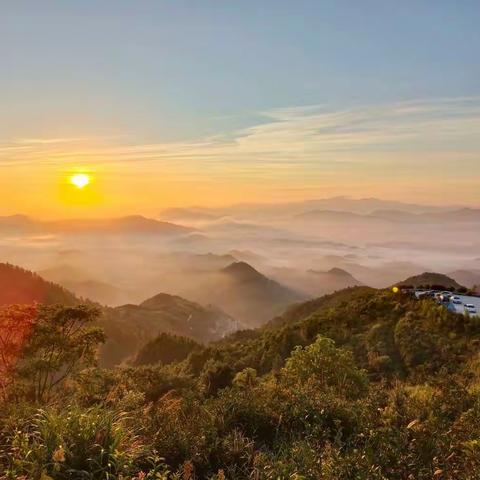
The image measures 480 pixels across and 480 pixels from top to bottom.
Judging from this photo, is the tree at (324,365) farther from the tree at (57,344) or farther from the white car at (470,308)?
the white car at (470,308)

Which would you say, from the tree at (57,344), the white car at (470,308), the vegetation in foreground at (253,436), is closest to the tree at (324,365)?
the vegetation in foreground at (253,436)

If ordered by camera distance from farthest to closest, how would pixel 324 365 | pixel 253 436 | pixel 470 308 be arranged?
pixel 470 308, pixel 324 365, pixel 253 436

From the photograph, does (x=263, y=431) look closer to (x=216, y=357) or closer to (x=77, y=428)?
(x=77, y=428)

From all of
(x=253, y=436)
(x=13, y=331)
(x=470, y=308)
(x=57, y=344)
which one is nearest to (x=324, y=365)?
(x=253, y=436)

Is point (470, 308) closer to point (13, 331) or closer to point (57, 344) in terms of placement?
point (57, 344)

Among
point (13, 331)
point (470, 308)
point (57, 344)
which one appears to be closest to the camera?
point (13, 331)

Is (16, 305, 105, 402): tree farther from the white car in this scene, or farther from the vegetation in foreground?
the white car

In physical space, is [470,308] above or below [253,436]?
below

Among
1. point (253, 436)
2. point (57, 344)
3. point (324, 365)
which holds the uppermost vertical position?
point (253, 436)

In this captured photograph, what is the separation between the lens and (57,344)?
3678 cm

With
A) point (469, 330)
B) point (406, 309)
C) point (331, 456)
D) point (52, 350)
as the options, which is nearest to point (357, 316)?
point (406, 309)

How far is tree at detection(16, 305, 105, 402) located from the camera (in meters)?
35.6

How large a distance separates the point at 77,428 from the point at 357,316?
52596 mm

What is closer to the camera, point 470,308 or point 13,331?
point 13,331
